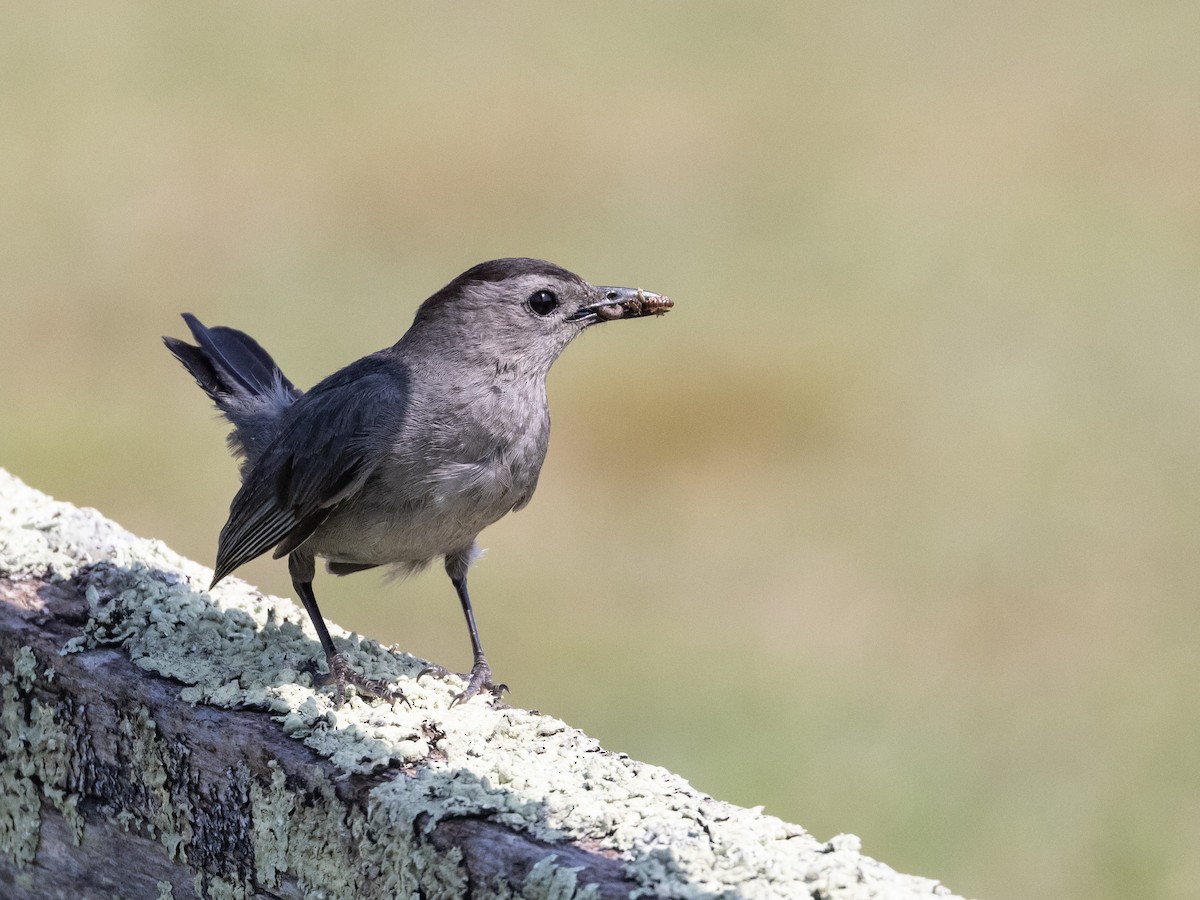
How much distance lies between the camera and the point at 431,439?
3697 millimetres

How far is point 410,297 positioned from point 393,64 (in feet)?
15.5

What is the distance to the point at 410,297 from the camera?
10195 mm

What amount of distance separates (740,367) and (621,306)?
583 cm

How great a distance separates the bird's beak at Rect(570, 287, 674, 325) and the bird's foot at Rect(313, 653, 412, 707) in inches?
49.4

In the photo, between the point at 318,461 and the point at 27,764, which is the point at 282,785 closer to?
the point at 27,764

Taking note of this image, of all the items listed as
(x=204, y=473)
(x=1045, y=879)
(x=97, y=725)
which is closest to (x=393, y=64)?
(x=204, y=473)

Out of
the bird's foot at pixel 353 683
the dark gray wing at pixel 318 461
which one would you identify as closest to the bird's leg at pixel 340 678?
the bird's foot at pixel 353 683

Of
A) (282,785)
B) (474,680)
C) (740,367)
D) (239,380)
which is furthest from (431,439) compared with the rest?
(740,367)

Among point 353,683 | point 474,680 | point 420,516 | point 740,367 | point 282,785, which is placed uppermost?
point 740,367

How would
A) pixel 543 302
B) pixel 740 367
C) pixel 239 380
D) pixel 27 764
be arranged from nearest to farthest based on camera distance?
1. pixel 27 764
2. pixel 543 302
3. pixel 239 380
4. pixel 740 367

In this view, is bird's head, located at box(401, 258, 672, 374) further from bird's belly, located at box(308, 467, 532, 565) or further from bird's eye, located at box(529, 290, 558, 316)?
bird's belly, located at box(308, 467, 532, 565)

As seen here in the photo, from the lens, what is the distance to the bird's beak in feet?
12.7

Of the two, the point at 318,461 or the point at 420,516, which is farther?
the point at 318,461

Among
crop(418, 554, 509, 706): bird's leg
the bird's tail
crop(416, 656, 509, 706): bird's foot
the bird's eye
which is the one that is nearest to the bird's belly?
crop(418, 554, 509, 706): bird's leg
